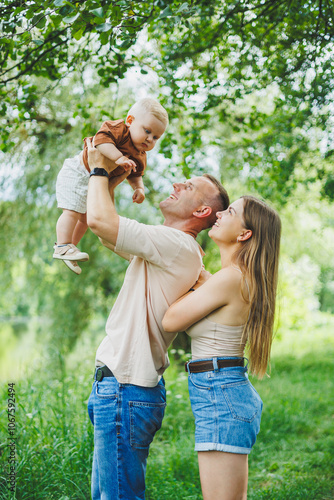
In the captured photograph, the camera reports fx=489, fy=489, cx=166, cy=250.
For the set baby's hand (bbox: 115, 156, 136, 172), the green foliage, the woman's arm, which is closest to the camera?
the woman's arm

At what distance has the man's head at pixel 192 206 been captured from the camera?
7.50 feet

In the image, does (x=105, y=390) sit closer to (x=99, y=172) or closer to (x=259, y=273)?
(x=259, y=273)

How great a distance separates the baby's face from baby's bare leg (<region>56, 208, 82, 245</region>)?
1.49 feet

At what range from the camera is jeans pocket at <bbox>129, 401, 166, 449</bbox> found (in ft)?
6.36

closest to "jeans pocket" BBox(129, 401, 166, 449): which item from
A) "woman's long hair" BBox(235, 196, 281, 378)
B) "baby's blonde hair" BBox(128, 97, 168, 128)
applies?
"woman's long hair" BBox(235, 196, 281, 378)

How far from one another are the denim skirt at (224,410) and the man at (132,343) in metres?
0.20

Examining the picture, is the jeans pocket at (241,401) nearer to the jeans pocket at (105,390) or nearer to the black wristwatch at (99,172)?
the jeans pocket at (105,390)

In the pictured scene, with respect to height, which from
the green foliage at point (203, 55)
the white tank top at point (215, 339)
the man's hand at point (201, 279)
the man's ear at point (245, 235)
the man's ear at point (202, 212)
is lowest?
the white tank top at point (215, 339)

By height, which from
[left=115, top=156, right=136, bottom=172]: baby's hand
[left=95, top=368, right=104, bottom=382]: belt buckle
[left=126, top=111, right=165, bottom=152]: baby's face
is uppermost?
[left=126, top=111, right=165, bottom=152]: baby's face

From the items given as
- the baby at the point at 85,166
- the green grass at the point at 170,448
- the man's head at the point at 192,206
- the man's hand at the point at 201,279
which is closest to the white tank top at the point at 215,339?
the man's hand at the point at 201,279

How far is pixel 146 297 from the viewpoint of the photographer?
2062 millimetres

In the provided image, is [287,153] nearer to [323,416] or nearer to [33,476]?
[323,416]

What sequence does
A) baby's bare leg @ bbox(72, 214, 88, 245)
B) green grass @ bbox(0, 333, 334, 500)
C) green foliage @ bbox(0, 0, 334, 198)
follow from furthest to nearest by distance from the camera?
green grass @ bbox(0, 333, 334, 500), green foliage @ bbox(0, 0, 334, 198), baby's bare leg @ bbox(72, 214, 88, 245)

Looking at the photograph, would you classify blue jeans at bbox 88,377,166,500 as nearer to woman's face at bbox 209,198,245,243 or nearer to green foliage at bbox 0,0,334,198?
woman's face at bbox 209,198,245,243
